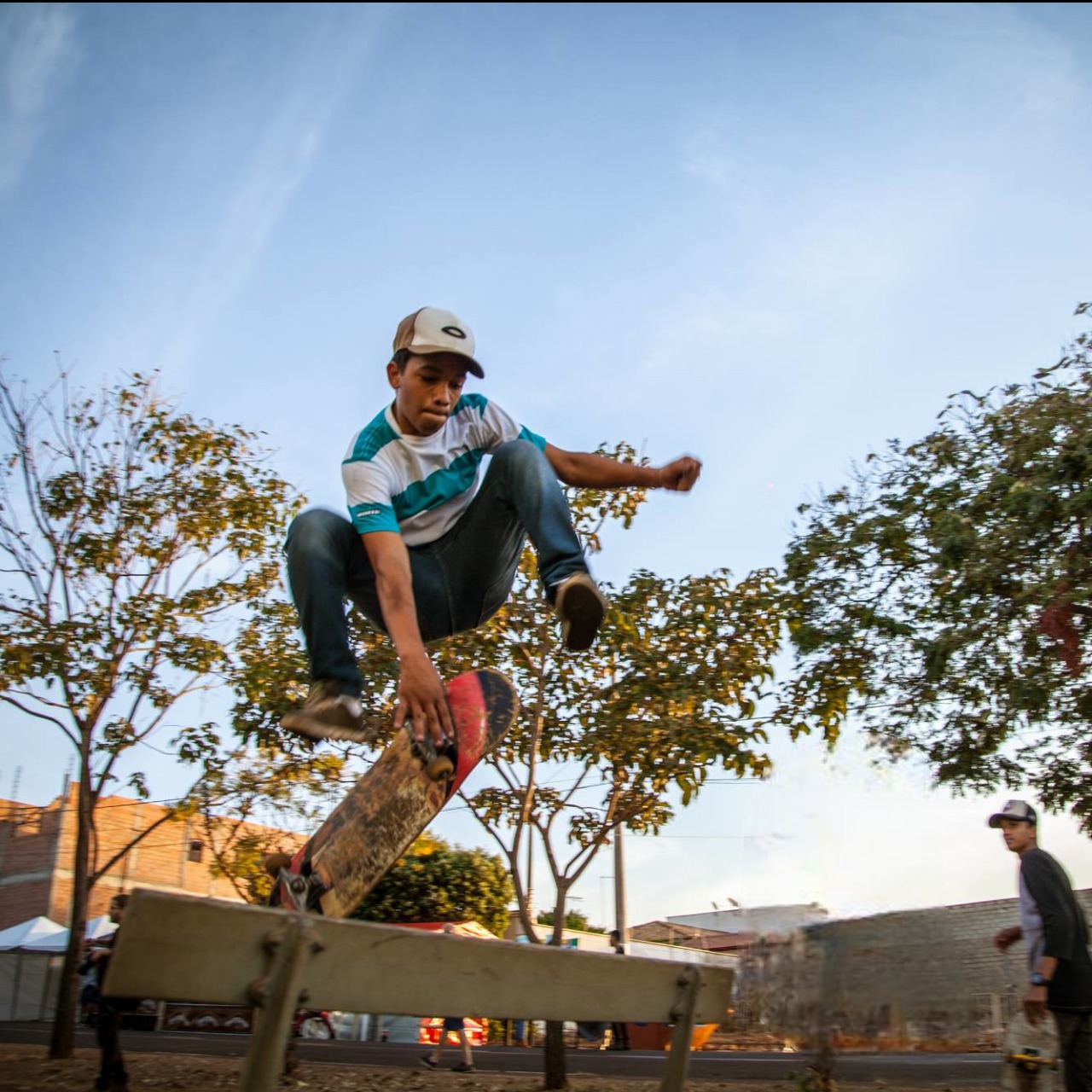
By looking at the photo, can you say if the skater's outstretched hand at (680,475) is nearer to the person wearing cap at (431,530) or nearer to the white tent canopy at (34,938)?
the person wearing cap at (431,530)

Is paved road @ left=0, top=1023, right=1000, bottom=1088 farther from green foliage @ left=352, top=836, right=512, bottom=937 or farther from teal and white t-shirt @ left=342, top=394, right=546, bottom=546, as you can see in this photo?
teal and white t-shirt @ left=342, top=394, right=546, bottom=546

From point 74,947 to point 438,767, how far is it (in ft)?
30.4

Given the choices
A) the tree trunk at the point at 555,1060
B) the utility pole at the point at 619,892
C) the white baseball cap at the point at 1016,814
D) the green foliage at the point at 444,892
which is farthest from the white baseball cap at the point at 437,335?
the green foliage at the point at 444,892

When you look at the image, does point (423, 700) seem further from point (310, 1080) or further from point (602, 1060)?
point (602, 1060)

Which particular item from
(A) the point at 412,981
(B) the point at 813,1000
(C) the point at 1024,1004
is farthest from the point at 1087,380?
(A) the point at 412,981

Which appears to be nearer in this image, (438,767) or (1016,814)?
(438,767)

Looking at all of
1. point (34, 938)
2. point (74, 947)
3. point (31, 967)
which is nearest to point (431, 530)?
point (74, 947)

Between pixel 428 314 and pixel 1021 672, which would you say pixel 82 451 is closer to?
pixel 428 314

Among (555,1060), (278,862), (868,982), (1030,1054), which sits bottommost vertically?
(555,1060)

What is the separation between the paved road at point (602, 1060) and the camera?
8.52 m

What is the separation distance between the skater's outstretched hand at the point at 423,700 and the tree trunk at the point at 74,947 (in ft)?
28.4

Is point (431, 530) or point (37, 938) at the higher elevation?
point (431, 530)

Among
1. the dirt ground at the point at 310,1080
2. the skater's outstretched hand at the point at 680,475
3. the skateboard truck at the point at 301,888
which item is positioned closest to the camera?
the skateboard truck at the point at 301,888

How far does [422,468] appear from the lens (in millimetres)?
3557
